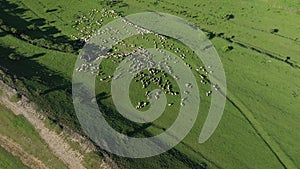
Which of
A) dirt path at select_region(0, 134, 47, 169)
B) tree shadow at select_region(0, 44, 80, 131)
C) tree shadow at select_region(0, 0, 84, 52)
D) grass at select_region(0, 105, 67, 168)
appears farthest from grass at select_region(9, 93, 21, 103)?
tree shadow at select_region(0, 0, 84, 52)

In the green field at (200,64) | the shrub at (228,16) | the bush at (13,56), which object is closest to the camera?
the green field at (200,64)

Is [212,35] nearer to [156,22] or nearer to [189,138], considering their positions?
[156,22]

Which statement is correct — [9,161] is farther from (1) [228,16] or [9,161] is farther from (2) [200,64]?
(1) [228,16]

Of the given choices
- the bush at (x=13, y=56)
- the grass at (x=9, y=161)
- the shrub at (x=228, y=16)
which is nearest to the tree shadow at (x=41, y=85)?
the bush at (x=13, y=56)

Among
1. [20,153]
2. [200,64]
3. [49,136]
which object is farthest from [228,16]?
[20,153]

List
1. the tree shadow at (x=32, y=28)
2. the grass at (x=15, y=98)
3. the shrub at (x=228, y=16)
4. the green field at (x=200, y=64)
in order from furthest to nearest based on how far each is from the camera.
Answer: the shrub at (x=228, y=16), the tree shadow at (x=32, y=28), the green field at (x=200, y=64), the grass at (x=15, y=98)

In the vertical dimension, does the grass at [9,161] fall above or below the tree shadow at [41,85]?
below

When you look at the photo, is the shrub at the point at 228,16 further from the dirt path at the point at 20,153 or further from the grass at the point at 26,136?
the dirt path at the point at 20,153

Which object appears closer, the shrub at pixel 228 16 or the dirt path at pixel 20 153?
the dirt path at pixel 20 153
